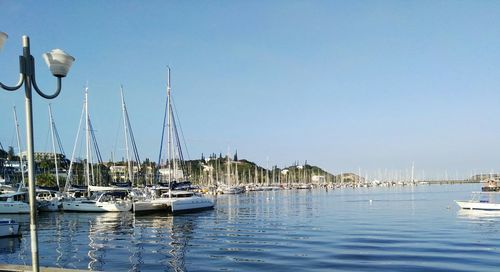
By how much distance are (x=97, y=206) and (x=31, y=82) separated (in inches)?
2213

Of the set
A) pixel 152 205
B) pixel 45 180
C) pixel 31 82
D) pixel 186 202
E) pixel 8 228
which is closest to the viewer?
pixel 31 82

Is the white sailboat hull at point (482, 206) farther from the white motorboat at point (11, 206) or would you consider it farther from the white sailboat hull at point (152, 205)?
the white motorboat at point (11, 206)

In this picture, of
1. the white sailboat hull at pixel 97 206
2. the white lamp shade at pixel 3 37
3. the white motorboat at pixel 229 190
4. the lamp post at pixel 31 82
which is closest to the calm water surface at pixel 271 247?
the lamp post at pixel 31 82

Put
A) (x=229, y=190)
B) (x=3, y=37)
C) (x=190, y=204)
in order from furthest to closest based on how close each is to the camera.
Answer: (x=229, y=190)
(x=190, y=204)
(x=3, y=37)

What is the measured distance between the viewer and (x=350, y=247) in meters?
26.3

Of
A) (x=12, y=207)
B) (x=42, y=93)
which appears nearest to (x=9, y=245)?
(x=42, y=93)

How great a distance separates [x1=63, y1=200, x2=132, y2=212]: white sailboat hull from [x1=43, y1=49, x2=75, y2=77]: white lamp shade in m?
53.8

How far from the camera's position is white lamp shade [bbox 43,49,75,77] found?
9.40 meters

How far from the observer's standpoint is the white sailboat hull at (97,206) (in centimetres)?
6091

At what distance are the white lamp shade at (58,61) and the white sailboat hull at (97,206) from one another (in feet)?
177

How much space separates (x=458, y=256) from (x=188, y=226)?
23.9 m

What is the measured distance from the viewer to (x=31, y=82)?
891 centimetres

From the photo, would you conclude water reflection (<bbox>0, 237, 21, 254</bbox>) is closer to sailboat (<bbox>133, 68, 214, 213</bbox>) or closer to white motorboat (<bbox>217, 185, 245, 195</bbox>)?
sailboat (<bbox>133, 68, 214, 213</bbox>)

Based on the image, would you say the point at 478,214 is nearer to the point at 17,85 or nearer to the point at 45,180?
the point at 17,85
